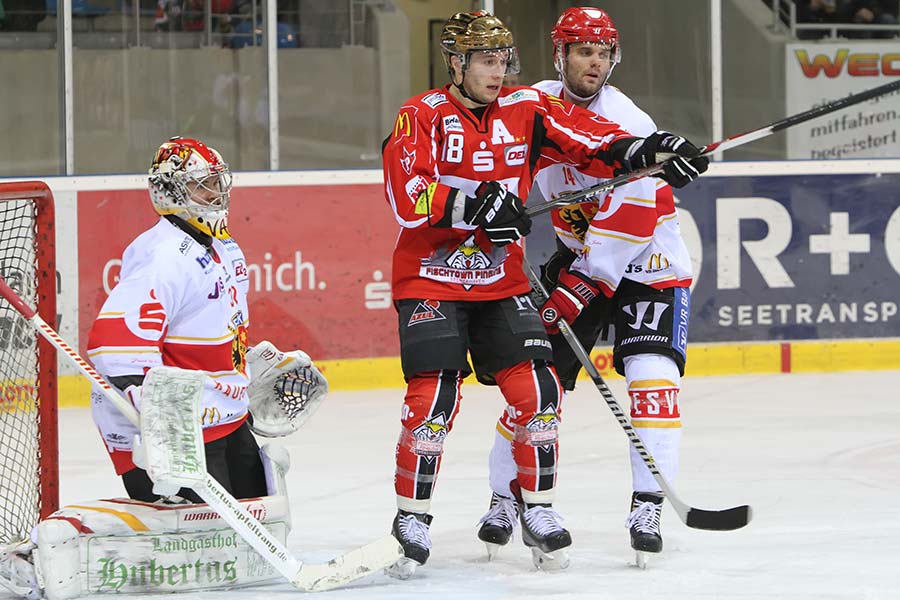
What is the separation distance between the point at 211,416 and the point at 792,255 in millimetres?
3875

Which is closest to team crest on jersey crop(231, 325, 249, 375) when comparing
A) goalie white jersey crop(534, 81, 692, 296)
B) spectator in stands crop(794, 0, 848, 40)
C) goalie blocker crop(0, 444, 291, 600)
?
goalie blocker crop(0, 444, 291, 600)

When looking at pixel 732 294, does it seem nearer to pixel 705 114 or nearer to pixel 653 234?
pixel 705 114

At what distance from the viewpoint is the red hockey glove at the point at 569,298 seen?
3.64 m

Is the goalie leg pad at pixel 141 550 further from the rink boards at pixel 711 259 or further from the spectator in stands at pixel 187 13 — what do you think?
the spectator in stands at pixel 187 13

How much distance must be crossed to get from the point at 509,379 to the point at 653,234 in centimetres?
48

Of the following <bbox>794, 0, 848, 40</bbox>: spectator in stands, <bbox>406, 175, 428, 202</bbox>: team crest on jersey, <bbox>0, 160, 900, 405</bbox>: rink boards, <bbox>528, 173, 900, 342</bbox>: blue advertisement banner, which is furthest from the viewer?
<bbox>794, 0, 848, 40</bbox>: spectator in stands

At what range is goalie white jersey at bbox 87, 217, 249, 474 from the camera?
10.3 feet

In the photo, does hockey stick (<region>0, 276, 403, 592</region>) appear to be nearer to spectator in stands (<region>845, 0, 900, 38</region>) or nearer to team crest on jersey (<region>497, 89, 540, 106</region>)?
team crest on jersey (<region>497, 89, 540, 106</region>)

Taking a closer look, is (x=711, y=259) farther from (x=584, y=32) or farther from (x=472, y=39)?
(x=472, y=39)

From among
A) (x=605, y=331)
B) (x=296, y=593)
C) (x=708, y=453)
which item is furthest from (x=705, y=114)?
(x=296, y=593)

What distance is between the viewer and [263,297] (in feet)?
20.6

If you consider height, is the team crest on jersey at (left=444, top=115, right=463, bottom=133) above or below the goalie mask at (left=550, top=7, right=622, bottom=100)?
below

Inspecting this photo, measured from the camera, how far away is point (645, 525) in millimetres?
3570

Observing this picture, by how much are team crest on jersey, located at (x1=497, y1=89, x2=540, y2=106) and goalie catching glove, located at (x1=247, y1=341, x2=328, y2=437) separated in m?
0.69
